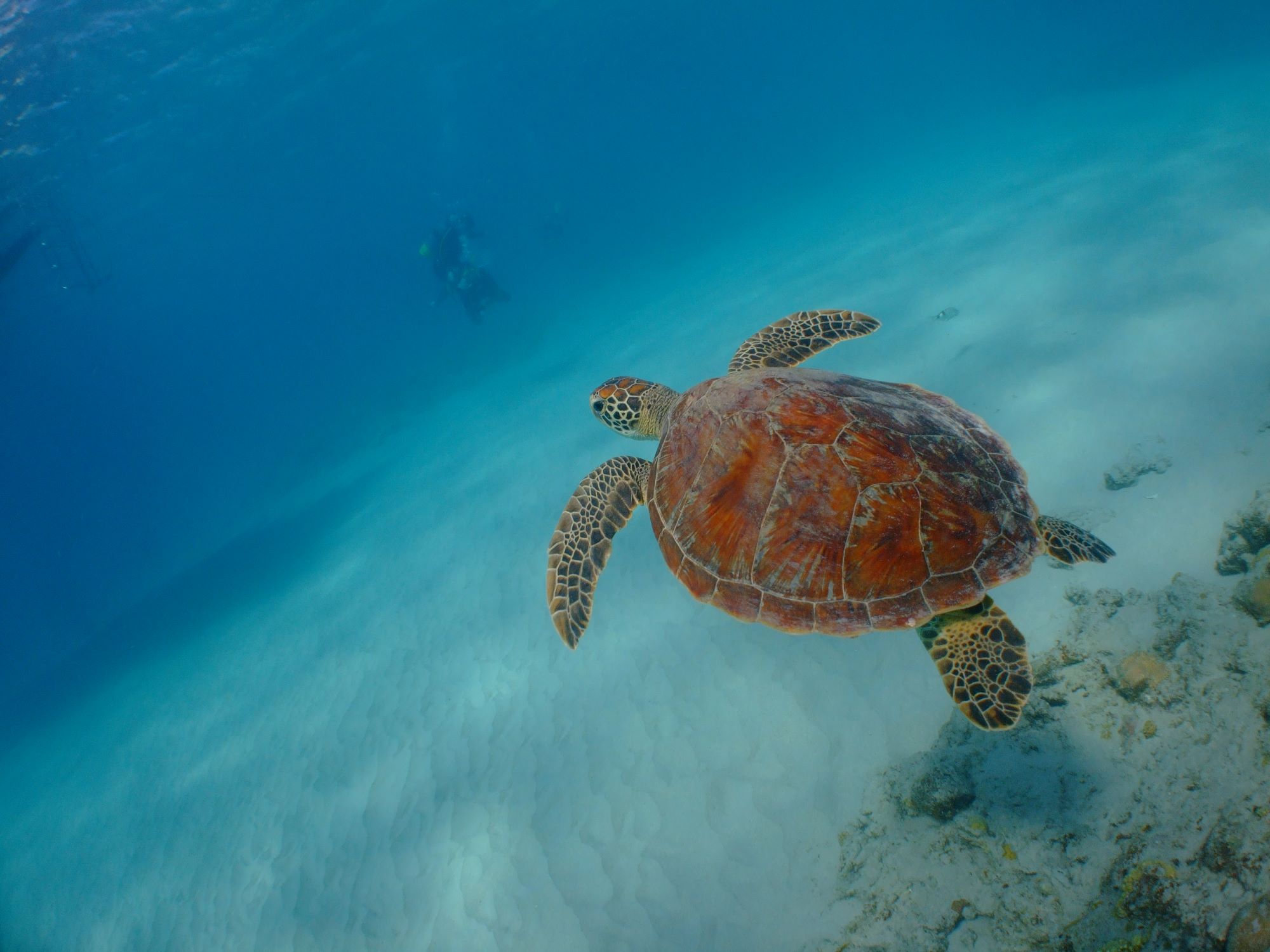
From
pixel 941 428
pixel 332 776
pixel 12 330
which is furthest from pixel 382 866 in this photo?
pixel 12 330

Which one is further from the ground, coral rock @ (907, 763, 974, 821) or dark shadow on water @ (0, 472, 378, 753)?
coral rock @ (907, 763, 974, 821)

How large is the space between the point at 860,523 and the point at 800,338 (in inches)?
98.8

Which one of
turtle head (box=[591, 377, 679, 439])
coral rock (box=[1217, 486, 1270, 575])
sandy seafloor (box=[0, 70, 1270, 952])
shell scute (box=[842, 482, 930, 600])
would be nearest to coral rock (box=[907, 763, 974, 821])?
sandy seafloor (box=[0, 70, 1270, 952])

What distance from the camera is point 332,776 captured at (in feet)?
17.7

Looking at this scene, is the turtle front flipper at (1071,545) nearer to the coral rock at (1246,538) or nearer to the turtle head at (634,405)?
the coral rock at (1246,538)

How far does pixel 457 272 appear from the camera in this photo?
750 inches

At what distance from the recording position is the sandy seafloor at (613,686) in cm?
346

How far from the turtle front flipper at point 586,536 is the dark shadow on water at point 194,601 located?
9071 mm

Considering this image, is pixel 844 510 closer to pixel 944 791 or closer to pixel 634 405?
pixel 944 791

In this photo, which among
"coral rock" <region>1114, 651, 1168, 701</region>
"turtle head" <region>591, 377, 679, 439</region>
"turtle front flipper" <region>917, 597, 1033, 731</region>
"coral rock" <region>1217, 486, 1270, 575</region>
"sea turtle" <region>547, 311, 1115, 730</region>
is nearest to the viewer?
"turtle front flipper" <region>917, 597, 1033, 731</region>

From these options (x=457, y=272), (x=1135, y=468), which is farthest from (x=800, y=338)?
(x=457, y=272)

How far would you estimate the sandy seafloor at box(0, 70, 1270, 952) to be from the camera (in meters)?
3.46

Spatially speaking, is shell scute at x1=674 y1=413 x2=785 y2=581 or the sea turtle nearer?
the sea turtle

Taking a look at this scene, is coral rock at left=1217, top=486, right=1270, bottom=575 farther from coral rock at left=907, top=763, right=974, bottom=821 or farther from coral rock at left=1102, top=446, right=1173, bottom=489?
coral rock at left=907, top=763, right=974, bottom=821
